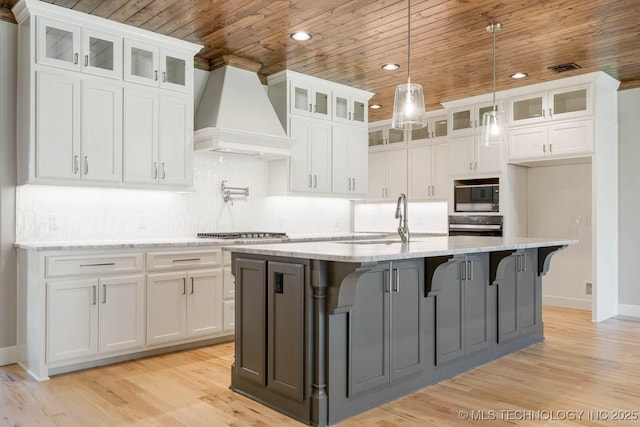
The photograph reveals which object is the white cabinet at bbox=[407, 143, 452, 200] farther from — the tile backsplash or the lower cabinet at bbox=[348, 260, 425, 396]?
the lower cabinet at bbox=[348, 260, 425, 396]

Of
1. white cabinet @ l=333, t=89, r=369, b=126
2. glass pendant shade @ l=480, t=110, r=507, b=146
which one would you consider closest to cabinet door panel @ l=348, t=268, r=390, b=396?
glass pendant shade @ l=480, t=110, r=507, b=146

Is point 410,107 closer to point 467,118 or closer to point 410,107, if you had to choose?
point 410,107

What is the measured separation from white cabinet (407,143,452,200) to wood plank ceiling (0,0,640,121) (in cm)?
148

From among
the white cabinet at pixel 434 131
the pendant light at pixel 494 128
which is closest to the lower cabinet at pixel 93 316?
the pendant light at pixel 494 128

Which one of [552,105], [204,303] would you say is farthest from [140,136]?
[552,105]

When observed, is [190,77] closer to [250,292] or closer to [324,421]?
[250,292]

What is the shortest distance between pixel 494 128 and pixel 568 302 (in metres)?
3.36

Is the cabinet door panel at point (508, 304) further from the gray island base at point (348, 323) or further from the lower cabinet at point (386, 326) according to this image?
the lower cabinet at point (386, 326)

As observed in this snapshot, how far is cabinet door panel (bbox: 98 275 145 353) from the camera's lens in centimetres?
374

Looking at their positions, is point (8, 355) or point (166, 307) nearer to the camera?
point (8, 355)

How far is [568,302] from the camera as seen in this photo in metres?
6.23

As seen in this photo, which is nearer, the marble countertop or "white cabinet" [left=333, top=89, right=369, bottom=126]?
the marble countertop

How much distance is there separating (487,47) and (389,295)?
9.02 feet

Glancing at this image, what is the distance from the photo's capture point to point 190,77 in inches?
181
